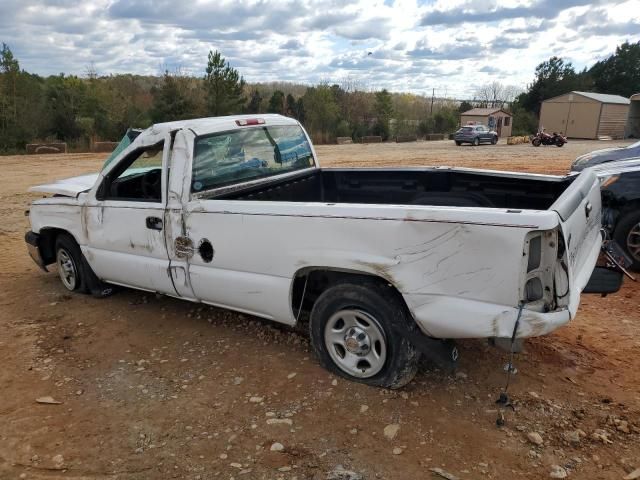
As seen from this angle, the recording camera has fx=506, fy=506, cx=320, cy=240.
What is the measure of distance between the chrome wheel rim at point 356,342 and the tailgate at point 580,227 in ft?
3.90

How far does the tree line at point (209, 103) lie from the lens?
3288 cm

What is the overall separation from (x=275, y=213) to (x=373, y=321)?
0.97 metres

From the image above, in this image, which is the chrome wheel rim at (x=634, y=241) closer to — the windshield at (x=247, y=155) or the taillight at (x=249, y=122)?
the windshield at (x=247, y=155)

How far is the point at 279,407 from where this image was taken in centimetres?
337

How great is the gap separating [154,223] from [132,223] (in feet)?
1.10

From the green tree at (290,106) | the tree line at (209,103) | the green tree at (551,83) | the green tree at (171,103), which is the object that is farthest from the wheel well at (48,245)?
the green tree at (551,83)

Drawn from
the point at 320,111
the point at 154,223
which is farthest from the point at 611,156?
the point at 320,111

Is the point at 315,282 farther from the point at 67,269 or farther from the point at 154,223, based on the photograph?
the point at 67,269

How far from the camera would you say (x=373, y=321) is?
3299 millimetres

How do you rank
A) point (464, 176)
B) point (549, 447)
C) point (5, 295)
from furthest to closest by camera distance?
point (5, 295), point (464, 176), point (549, 447)

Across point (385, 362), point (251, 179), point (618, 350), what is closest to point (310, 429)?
point (385, 362)

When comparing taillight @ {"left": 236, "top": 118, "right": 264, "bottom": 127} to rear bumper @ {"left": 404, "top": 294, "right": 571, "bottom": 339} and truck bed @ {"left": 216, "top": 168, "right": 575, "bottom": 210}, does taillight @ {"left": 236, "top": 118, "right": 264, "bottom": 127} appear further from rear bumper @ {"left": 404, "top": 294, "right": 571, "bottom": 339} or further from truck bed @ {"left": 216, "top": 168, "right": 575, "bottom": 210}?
rear bumper @ {"left": 404, "top": 294, "right": 571, "bottom": 339}

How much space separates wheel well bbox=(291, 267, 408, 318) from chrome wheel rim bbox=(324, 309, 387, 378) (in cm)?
23

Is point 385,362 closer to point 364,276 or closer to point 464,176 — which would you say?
point 364,276
